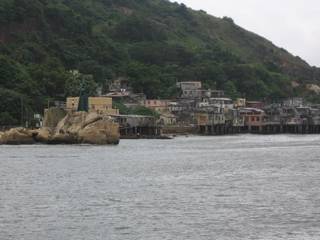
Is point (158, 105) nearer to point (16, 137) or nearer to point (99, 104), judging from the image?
point (99, 104)

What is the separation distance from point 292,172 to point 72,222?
34265 mm

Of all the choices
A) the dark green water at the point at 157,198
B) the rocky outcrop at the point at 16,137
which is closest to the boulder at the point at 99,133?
the rocky outcrop at the point at 16,137

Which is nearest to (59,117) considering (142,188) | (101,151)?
(101,151)

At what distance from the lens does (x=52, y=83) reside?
167 metres

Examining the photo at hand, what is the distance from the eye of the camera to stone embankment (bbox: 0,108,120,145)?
373 ft

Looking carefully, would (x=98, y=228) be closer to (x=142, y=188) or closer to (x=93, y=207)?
(x=93, y=207)

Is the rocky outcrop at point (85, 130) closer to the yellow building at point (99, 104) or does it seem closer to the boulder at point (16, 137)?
the boulder at point (16, 137)

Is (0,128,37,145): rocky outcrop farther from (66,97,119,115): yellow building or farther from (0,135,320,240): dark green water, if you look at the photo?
(66,97,119,115): yellow building

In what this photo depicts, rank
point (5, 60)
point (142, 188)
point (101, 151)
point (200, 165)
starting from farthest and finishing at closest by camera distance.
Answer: point (5, 60) → point (101, 151) → point (200, 165) → point (142, 188)

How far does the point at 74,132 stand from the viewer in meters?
117

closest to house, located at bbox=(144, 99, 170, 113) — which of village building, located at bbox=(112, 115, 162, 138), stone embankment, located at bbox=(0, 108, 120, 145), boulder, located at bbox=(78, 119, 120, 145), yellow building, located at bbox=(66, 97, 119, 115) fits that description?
village building, located at bbox=(112, 115, 162, 138)

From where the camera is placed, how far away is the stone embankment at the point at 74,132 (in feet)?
373

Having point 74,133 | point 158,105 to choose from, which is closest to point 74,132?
point 74,133

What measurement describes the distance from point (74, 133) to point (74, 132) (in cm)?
15
